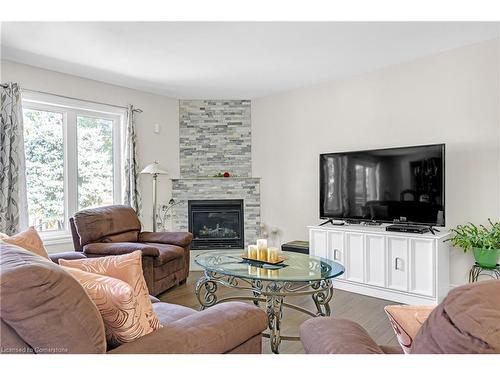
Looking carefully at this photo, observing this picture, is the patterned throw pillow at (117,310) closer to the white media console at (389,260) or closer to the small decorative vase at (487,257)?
the white media console at (389,260)

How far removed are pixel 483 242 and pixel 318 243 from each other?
5.19ft

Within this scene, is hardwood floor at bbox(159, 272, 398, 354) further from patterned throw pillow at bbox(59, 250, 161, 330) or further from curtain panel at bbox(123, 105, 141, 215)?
curtain panel at bbox(123, 105, 141, 215)

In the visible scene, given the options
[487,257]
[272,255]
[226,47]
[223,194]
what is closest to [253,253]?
[272,255]

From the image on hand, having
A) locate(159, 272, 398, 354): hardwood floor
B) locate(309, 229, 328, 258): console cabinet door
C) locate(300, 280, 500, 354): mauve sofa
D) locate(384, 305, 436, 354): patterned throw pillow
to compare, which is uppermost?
locate(300, 280, 500, 354): mauve sofa

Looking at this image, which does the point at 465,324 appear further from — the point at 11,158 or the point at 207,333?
the point at 11,158

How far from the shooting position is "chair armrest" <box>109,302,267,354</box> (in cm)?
126

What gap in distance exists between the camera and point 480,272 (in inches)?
125

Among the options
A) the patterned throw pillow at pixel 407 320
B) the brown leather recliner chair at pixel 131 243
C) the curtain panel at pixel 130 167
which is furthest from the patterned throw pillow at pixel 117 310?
the curtain panel at pixel 130 167

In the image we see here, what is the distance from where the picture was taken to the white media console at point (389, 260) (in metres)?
3.14

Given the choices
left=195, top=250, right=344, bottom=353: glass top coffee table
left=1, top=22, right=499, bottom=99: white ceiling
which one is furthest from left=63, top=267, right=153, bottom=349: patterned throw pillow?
left=1, top=22, right=499, bottom=99: white ceiling

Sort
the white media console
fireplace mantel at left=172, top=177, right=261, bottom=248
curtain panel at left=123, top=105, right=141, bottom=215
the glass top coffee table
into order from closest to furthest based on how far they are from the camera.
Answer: the glass top coffee table
the white media console
curtain panel at left=123, top=105, right=141, bottom=215
fireplace mantel at left=172, top=177, right=261, bottom=248

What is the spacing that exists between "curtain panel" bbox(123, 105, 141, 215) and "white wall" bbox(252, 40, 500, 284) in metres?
1.75
